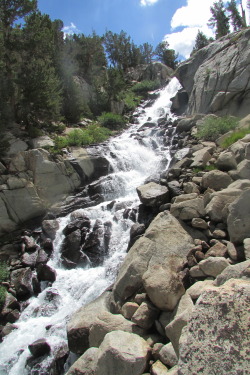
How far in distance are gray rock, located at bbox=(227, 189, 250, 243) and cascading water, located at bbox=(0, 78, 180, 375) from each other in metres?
4.86

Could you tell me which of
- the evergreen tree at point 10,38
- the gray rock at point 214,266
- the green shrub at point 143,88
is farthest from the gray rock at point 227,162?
the green shrub at point 143,88

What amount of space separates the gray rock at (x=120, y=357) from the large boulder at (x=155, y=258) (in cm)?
129

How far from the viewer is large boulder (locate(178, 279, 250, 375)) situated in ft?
7.57

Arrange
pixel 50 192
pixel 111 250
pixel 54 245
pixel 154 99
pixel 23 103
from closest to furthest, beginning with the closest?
pixel 111 250 < pixel 54 245 < pixel 50 192 < pixel 23 103 < pixel 154 99

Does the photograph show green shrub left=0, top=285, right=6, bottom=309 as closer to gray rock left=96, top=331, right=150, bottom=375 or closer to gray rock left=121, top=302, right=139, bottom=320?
gray rock left=121, top=302, right=139, bottom=320

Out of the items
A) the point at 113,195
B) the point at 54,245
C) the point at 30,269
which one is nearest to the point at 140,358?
the point at 30,269

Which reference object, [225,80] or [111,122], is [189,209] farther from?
[111,122]

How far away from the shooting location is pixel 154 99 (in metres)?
39.5

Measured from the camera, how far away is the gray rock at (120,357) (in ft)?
13.5

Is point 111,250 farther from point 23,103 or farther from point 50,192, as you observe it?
point 23,103

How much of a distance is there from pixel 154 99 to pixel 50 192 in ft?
95.9

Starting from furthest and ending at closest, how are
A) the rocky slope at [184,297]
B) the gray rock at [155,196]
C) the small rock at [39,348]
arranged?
the gray rock at [155,196] < the small rock at [39,348] < the rocky slope at [184,297]

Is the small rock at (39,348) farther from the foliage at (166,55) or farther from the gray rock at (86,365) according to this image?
the foliage at (166,55)

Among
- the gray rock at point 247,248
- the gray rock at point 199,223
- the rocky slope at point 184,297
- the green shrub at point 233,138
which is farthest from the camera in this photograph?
the green shrub at point 233,138
